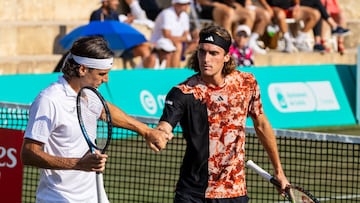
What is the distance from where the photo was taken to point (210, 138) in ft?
24.8

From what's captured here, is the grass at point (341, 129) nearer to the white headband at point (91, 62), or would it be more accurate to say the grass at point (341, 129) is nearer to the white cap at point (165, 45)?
the white cap at point (165, 45)

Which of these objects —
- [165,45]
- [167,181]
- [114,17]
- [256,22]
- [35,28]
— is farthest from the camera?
[256,22]

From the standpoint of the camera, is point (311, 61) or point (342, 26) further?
point (342, 26)

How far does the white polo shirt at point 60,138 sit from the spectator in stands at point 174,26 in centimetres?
1259

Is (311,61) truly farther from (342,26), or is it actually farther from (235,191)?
(235,191)

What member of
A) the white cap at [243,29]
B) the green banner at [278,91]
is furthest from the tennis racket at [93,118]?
the white cap at [243,29]

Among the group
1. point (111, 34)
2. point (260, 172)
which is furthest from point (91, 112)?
point (111, 34)

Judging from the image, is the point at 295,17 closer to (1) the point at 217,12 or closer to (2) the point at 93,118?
(1) the point at 217,12

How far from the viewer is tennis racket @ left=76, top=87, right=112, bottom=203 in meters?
6.33

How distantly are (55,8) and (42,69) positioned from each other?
2827 millimetres

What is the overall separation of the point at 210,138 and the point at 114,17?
11694 millimetres

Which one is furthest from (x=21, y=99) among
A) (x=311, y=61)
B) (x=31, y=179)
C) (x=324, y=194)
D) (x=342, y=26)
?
(x=342, y=26)

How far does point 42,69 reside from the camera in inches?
748

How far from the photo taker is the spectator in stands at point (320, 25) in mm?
23984
